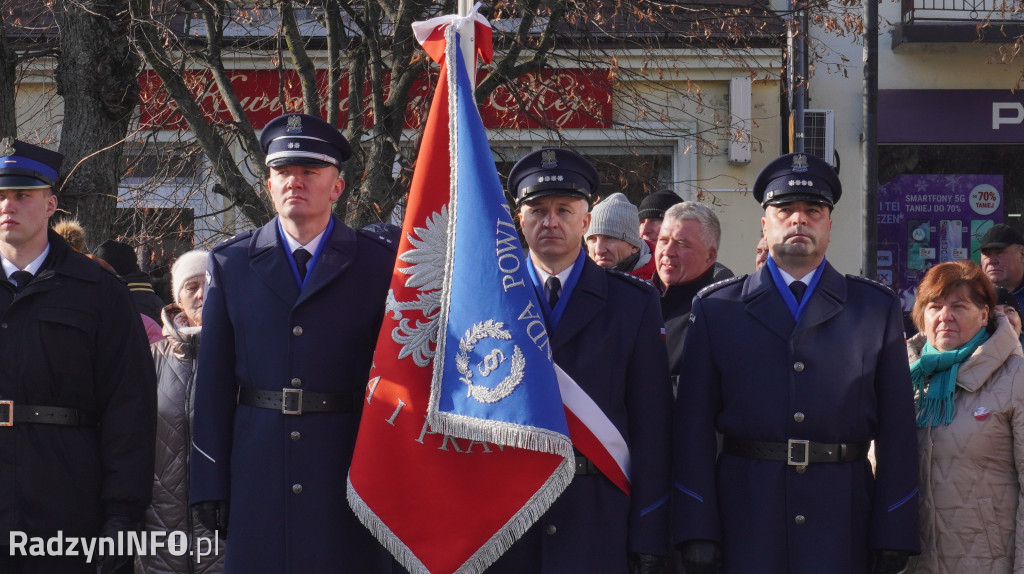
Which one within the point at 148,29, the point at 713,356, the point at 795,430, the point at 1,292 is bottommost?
the point at 795,430

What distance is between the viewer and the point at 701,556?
12.5 ft

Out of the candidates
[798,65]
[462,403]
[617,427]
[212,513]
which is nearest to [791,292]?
[617,427]

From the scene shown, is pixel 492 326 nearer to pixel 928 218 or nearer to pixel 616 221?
pixel 616 221

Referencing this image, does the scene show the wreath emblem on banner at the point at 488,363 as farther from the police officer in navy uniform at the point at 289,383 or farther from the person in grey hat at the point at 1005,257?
the person in grey hat at the point at 1005,257

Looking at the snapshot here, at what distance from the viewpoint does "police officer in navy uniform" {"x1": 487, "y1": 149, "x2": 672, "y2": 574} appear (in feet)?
12.3

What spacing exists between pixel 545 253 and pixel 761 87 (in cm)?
823

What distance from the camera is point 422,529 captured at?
3854 millimetres

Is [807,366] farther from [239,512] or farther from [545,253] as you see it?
[239,512]

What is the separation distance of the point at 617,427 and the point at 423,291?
816 mm

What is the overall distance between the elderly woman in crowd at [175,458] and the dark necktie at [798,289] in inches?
92.5

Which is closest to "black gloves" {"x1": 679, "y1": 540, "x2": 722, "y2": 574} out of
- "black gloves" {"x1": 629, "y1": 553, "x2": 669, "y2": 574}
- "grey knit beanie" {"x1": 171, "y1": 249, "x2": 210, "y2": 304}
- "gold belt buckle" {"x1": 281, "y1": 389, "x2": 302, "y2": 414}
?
"black gloves" {"x1": 629, "y1": 553, "x2": 669, "y2": 574}

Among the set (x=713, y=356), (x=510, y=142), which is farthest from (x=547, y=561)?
(x=510, y=142)

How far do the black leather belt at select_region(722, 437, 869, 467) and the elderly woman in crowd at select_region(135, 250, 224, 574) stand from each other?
226cm

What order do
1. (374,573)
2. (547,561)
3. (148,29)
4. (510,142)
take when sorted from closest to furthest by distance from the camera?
(547,561)
(374,573)
(148,29)
(510,142)
